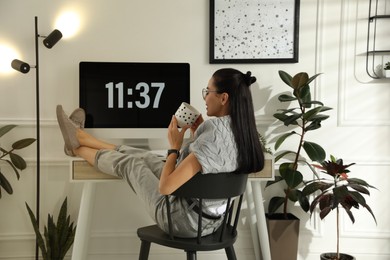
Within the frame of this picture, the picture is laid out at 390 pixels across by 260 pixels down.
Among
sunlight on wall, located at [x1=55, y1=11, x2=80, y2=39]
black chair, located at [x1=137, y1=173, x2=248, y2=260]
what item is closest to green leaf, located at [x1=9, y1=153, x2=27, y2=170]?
sunlight on wall, located at [x1=55, y1=11, x2=80, y2=39]

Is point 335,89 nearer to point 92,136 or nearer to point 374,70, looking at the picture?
point 374,70

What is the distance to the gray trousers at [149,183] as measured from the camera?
1.97 m

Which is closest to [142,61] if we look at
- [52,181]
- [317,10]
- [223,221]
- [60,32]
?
[60,32]

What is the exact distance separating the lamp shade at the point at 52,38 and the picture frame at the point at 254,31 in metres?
0.94

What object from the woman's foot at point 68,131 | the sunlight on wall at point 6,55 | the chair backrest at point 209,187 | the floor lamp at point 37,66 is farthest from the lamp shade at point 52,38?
the chair backrest at point 209,187

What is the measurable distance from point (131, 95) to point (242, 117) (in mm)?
1080

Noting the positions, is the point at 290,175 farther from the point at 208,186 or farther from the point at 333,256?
the point at 208,186

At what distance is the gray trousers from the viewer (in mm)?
1971

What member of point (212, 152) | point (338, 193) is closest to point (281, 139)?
point (338, 193)

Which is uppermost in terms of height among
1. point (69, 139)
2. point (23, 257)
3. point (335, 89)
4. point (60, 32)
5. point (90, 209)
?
point (60, 32)

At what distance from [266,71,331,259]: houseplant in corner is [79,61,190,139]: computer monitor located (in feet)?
2.07

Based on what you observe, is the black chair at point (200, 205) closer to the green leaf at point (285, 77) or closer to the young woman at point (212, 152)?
the young woman at point (212, 152)

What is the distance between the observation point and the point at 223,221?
1.96m

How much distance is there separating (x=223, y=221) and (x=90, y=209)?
92cm
